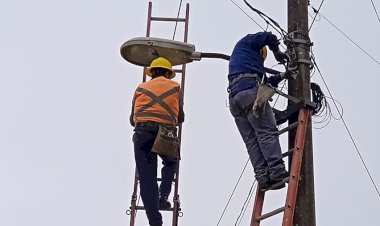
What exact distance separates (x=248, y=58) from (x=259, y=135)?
74 centimetres

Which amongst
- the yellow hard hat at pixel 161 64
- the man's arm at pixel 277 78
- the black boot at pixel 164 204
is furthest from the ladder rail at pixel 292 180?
the yellow hard hat at pixel 161 64

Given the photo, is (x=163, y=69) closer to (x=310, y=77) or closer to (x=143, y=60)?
(x=143, y=60)

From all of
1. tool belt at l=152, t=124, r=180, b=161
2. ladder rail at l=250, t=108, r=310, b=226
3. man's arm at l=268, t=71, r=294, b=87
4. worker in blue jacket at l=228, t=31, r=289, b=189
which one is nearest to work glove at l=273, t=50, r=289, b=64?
worker in blue jacket at l=228, t=31, r=289, b=189

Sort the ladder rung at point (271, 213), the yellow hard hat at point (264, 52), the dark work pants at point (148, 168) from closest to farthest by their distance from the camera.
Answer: the ladder rung at point (271, 213), the yellow hard hat at point (264, 52), the dark work pants at point (148, 168)

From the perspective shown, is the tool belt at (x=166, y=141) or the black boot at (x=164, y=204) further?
the black boot at (x=164, y=204)

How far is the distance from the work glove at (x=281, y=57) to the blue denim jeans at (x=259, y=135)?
0.34 m

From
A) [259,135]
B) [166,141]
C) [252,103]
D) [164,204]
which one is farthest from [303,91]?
[164,204]

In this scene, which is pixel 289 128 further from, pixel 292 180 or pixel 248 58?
pixel 248 58

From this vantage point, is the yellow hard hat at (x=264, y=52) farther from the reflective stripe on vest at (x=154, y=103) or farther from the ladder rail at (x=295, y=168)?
the reflective stripe on vest at (x=154, y=103)

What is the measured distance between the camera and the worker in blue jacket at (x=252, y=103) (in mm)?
6141

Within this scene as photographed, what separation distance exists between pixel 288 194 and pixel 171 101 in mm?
1871

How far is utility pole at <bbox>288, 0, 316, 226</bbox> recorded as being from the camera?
5.98 metres

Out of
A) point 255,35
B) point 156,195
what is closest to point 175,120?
point 156,195

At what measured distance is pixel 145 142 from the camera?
7.19 m
